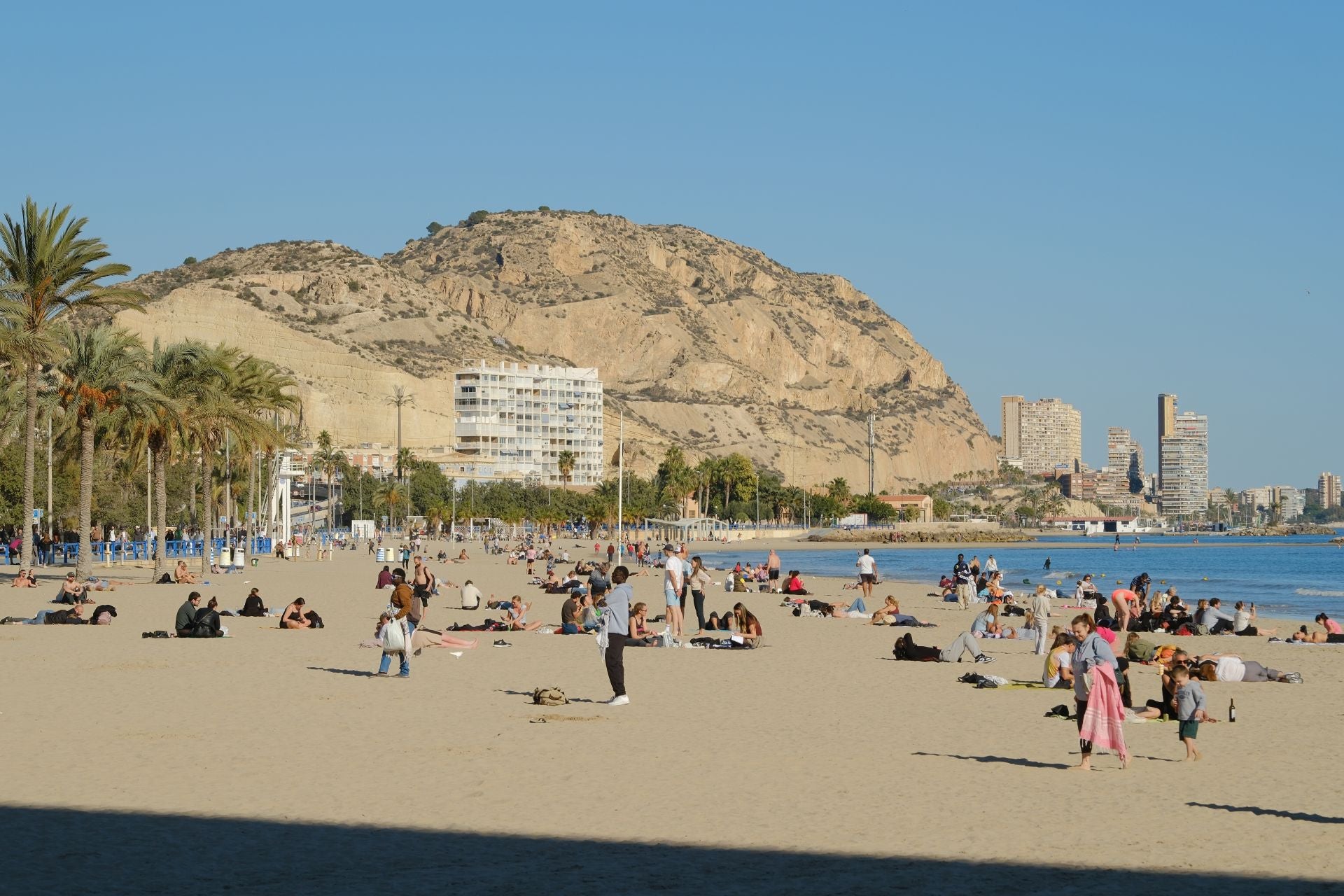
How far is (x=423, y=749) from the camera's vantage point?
40.0ft

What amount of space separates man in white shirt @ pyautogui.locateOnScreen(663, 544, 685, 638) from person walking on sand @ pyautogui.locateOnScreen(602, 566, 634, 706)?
6.89m

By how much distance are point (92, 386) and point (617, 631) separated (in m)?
22.8

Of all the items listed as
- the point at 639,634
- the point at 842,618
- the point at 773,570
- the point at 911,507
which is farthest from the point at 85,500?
the point at 911,507

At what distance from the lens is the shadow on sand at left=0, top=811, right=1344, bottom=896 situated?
7.74 m

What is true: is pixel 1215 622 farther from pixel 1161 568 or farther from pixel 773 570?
pixel 1161 568

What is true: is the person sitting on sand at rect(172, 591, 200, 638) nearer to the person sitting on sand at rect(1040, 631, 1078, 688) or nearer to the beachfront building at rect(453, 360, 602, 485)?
the person sitting on sand at rect(1040, 631, 1078, 688)

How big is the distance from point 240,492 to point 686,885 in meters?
77.1

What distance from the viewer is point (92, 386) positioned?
33219 millimetres

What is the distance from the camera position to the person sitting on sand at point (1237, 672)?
17.8 meters

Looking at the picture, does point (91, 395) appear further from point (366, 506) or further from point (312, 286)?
point (312, 286)

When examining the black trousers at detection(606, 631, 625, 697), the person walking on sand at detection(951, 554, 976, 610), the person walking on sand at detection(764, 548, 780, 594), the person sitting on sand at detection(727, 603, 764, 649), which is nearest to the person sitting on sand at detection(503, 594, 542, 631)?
the person sitting on sand at detection(727, 603, 764, 649)

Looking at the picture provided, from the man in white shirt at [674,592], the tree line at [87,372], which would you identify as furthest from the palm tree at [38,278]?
the man in white shirt at [674,592]

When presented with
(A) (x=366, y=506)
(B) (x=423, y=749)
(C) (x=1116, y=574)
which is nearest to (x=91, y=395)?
(B) (x=423, y=749)

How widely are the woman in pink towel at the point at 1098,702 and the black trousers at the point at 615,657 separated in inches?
192
